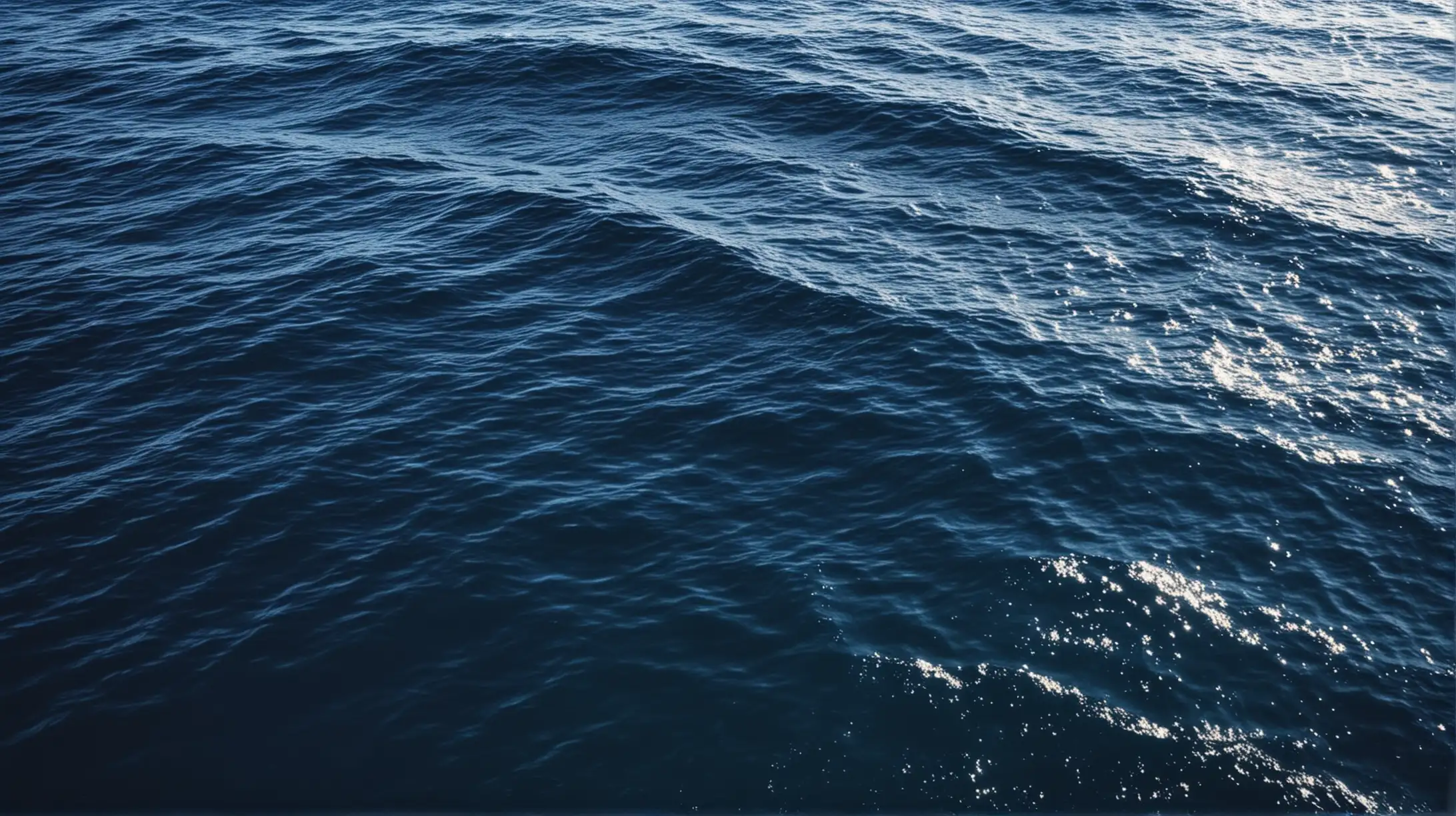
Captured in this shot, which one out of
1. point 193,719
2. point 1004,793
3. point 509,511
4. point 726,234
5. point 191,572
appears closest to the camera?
point 1004,793

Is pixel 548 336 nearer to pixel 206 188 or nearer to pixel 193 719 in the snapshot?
pixel 193 719

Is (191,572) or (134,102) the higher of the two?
(134,102)

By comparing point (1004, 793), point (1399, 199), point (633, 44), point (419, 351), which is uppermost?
point (633, 44)

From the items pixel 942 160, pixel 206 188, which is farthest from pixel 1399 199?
pixel 206 188

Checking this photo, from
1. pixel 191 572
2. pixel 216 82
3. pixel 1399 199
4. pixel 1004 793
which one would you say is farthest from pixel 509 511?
pixel 216 82

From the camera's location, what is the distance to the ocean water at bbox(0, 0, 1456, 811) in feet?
116

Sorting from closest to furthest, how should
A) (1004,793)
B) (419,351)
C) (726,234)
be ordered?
(1004,793) → (419,351) → (726,234)

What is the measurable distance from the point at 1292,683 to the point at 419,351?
4331 cm

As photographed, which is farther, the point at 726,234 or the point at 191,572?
the point at 726,234

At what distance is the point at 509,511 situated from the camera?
45.4m

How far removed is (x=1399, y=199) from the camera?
66.1 meters

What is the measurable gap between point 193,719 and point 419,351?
80.2 feet

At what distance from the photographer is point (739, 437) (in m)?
49.4

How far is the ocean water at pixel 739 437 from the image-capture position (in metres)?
35.5
